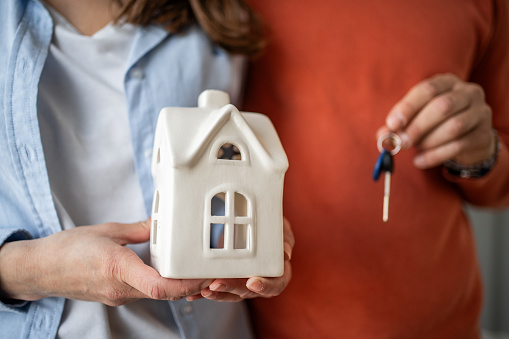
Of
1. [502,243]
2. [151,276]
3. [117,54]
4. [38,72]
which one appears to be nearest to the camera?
[151,276]

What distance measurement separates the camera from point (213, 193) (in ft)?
1.86

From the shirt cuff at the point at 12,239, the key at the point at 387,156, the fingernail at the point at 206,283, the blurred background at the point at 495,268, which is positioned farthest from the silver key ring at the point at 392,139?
the blurred background at the point at 495,268

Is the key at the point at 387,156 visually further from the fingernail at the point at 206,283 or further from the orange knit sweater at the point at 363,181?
the fingernail at the point at 206,283

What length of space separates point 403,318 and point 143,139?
69cm

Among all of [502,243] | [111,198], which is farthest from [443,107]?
[502,243]

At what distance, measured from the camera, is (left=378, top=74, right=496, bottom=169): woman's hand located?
84 cm

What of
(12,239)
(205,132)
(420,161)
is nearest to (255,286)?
(205,132)

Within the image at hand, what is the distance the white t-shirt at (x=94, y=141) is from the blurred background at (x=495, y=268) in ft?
6.70

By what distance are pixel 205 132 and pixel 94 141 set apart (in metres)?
0.30

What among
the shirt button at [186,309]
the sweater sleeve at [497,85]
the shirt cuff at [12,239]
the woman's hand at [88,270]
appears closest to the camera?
the woman's hand at [88,270]

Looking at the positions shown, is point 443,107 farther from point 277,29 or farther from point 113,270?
point 113,270

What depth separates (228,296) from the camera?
0.60m

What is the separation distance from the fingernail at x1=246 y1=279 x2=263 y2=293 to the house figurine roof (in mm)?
155

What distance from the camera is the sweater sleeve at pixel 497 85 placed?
1034 mm
